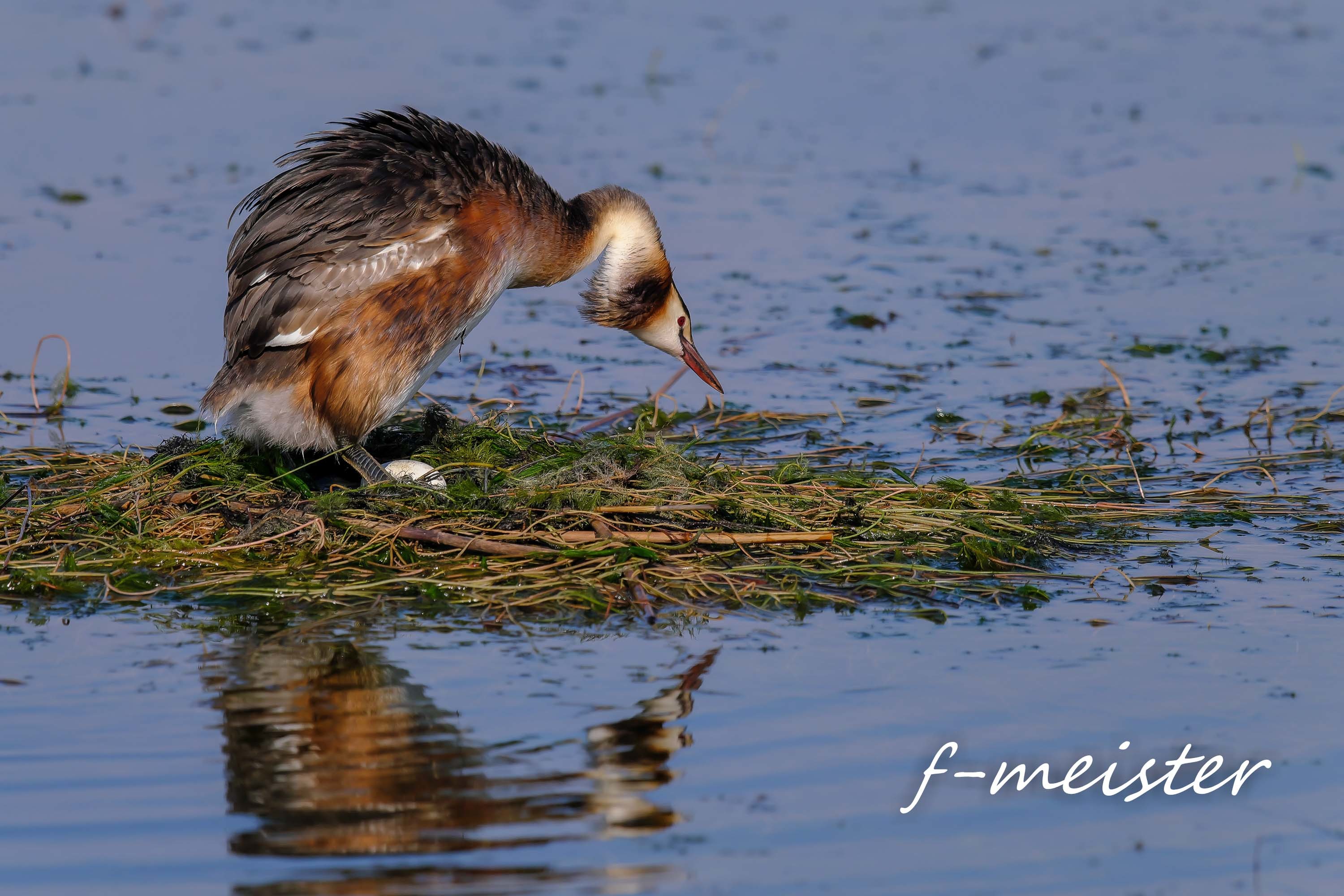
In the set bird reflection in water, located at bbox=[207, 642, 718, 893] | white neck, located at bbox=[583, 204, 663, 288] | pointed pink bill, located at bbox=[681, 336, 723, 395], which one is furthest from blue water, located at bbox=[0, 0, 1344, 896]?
white neck, located at bbox=[583, 204, 663, 288]

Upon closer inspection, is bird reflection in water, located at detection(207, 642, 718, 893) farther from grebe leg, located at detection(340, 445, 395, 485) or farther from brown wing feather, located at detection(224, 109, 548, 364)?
brown wing feather, located at detection(224, 109, 548, 364)

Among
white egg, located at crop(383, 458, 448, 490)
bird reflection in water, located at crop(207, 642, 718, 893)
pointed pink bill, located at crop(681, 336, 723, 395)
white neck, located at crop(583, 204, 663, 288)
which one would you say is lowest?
bird reflection in water, located at crop(207, 642, 718, 893)

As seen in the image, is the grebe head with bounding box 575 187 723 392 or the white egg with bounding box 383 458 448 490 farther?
the grebe head with bounding box 575 187 723 392

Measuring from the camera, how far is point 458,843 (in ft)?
13.4

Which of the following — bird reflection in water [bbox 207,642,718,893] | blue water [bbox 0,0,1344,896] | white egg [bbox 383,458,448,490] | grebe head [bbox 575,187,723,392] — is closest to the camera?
bird reflection in water [bbox 207,642,718,893]

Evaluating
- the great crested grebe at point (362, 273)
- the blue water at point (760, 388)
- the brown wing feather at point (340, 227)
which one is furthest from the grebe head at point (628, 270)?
the blue water at point (760, 388)

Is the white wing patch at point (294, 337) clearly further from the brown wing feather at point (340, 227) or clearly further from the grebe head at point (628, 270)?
the grebe head at point (628, 270)

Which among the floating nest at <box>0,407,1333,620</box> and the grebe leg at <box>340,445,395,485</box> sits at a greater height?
the grebe leg at <box>340,445,395,485</box>

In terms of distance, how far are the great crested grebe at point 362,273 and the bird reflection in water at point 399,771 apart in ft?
4.76

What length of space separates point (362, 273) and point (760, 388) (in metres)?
2.99

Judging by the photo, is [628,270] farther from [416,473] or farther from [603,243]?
[416,473]

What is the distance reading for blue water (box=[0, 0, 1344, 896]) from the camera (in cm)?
423

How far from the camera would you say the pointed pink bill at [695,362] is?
295 inches

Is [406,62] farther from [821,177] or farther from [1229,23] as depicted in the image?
[1229,23]
